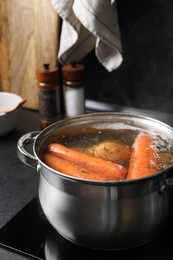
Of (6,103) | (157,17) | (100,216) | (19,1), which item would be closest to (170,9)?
(157,17)

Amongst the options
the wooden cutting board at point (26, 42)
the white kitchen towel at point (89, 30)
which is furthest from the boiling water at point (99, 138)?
the wooden cutting board at point (26, 42)

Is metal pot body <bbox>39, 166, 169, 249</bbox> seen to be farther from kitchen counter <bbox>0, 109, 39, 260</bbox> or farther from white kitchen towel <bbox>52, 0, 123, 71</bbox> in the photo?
white kitchen towel <bbox>52, 0, 123, 71</bbox>

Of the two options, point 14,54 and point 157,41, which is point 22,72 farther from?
point 157,41

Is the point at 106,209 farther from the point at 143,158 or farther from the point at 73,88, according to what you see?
the point at 73,88

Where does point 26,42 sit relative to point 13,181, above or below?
above

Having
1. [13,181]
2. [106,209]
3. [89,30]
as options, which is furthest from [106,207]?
[89,30]
